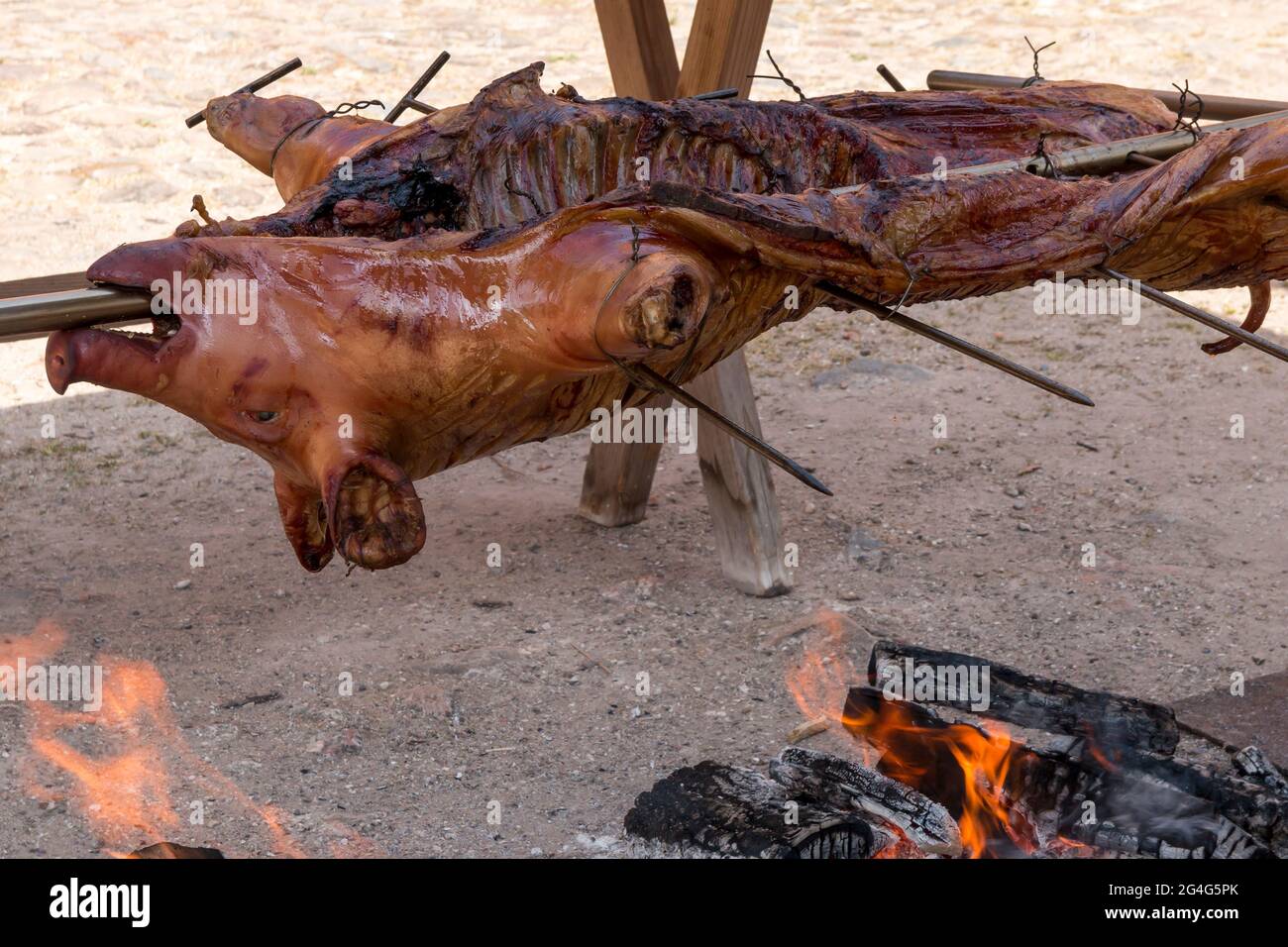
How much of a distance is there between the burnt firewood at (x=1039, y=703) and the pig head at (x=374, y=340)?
1335 mm

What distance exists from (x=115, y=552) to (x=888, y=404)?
122 inches

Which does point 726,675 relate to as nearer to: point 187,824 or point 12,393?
point 187,824

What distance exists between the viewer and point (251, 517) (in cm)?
507

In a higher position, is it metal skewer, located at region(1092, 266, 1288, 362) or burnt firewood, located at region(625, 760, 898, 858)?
metal skewer, located at region(1092, 266, 1288, 362)

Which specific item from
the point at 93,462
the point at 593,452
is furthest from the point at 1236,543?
the point at 93,462

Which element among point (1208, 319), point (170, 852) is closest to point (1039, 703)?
point (1208, 319)

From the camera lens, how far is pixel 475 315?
2.43 meters

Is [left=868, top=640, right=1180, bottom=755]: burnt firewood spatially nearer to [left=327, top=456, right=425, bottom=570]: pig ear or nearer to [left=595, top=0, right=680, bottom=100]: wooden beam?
[left=327, top=456, right=425, bottom=570]: pig ear

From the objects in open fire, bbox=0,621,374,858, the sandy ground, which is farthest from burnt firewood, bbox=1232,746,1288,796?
open fire, bbox=0,621,374,858

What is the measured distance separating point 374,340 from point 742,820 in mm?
1289

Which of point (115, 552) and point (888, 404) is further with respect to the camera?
point (888, 404)

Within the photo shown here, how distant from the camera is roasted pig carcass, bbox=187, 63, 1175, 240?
3074mm

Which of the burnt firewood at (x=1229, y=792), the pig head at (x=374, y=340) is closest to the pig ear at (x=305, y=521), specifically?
the pig head at (x=374, y=340)

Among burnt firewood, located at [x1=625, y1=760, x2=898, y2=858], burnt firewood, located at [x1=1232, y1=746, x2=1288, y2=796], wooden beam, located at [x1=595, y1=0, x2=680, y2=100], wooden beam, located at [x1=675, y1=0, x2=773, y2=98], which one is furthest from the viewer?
wooden beam, located at [x1=595, y1=0, x2=680, y2=100]
